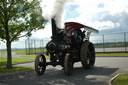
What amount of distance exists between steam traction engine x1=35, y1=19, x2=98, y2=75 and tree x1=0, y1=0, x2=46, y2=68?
13.7ft

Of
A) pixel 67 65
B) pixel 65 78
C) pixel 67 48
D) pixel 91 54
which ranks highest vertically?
pixel 67 48

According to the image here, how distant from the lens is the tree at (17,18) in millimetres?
13508

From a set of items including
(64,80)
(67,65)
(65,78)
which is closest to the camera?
(64,80)

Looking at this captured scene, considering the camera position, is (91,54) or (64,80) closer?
(64,80)

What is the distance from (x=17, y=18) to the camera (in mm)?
14055

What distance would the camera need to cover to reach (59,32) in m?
10.0

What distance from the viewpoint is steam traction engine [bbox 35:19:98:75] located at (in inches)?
386

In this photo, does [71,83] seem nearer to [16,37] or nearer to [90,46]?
[90,46]

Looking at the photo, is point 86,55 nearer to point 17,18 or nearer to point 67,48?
point 67,48

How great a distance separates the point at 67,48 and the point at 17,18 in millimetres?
5671

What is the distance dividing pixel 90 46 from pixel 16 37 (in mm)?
6330

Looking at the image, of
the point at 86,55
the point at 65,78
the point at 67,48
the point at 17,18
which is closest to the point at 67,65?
the point at 65,78

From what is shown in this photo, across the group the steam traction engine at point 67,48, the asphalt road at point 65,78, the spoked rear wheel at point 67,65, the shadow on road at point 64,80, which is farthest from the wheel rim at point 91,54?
the spoked rear wheel at point 67,65

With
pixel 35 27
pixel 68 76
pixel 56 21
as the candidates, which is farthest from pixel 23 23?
pixel 68 76
